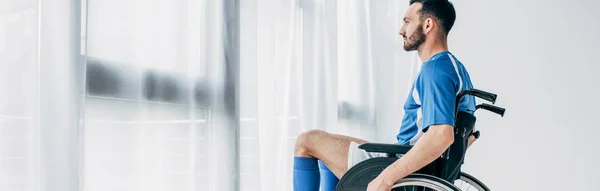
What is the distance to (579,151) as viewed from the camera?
11.1ft

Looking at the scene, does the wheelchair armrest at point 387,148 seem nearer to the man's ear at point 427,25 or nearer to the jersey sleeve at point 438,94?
the jersey sleeve at point 438,94

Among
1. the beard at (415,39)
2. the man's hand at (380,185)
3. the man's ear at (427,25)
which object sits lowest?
the man's hand at (380,185)

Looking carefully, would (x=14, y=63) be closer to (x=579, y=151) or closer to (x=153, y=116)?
(x=153, y=116)

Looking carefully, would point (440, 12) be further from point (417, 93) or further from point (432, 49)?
point (417, 93)

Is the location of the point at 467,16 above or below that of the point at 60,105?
above

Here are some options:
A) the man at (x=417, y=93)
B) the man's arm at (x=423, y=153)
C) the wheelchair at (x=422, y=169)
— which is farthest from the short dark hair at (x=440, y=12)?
the man's arm at (x=423, y=153)

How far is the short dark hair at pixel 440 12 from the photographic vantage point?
5.97ft

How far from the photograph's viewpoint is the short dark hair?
5.97ft

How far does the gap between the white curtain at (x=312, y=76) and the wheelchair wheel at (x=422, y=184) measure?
639 millimetres

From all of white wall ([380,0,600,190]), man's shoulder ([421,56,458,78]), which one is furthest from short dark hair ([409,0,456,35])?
white wall ([380,0,600,190])

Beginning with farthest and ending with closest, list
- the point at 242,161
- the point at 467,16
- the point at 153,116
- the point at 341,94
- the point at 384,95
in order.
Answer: the point at 467,16, the point at 384,95, the point at 341,94, the point at 242,161, the point at 153,116

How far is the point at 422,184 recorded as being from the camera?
154 centimetres

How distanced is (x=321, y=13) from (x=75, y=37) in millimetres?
1383

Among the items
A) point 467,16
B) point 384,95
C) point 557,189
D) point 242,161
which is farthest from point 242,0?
point 557,189
